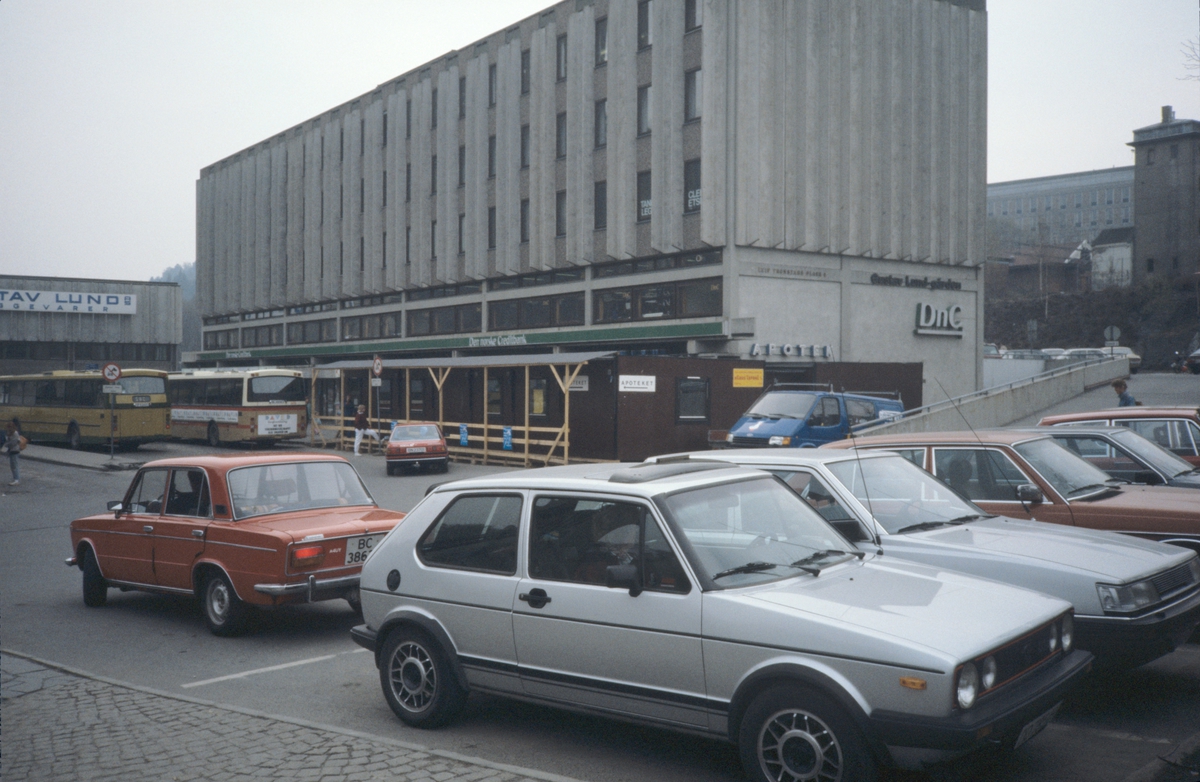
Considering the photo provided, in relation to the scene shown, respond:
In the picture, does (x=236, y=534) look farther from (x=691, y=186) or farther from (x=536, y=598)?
(x=691, y=186)

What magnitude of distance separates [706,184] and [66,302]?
52.3 m

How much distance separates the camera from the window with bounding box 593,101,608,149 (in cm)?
3594

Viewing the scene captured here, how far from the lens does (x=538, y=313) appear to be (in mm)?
39562

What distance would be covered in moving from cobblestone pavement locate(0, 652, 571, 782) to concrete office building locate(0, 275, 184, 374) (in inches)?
2467

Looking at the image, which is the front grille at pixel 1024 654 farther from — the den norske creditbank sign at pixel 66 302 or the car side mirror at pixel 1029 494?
the den norske creditbank sign at pixel 66 302

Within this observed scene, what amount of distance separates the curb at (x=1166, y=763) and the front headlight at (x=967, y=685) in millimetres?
1100

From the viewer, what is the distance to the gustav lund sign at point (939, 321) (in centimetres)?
3669

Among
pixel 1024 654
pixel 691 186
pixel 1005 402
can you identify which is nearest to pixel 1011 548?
pixel 1024 654

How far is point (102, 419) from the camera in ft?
109

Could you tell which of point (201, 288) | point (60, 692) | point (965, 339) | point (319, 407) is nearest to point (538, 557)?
point (60, 692)

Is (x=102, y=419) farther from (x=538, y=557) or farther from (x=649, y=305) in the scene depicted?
(x=538, y=557)

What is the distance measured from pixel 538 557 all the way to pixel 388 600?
120 cm

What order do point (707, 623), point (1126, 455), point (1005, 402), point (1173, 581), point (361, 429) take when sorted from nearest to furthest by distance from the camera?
1. point (707, 623)
2. point (1173, 581)
3. point (1126, 455)
4. point (1005, 402)
5. point (361, 429)

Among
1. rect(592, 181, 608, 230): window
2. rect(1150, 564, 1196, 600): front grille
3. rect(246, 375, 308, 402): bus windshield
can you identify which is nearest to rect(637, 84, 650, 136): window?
rect(592, 181, 608, 230): window
